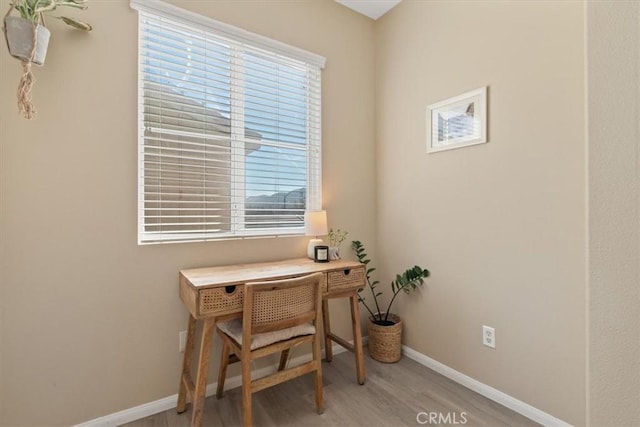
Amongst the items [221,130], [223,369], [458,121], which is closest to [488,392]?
[223,369]

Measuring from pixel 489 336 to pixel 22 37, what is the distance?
2831mm

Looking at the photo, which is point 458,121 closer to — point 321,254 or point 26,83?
point 321,254

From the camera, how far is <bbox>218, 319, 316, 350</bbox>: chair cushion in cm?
158

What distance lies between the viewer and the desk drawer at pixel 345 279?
6.39 ft

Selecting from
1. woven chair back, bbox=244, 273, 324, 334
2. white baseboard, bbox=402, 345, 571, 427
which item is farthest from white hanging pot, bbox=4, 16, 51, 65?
white baseboard, bbox=402, 345, 571, 427

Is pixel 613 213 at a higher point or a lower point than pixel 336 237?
higher

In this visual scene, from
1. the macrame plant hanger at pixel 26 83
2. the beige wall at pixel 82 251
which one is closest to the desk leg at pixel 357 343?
the beige wall at pixel 82 251

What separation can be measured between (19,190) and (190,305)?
97 cm

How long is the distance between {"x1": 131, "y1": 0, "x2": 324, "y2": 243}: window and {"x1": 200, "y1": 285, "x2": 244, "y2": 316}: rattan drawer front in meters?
0.54

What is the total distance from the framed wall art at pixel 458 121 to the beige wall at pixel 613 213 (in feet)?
4.35

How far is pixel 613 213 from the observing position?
0.66 m

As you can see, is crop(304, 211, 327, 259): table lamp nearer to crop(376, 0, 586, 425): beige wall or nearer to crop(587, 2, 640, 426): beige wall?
crop(376, 0, 586, 425): beige wall

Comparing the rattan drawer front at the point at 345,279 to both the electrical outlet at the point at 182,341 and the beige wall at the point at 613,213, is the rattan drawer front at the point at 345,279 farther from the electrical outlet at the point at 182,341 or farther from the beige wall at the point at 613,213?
the beige wall at the point at 613,213

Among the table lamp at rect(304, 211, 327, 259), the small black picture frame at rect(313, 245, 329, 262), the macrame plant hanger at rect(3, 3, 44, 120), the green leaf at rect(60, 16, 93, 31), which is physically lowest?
the small black picture frame at rect(313, 245, 329, 262)
